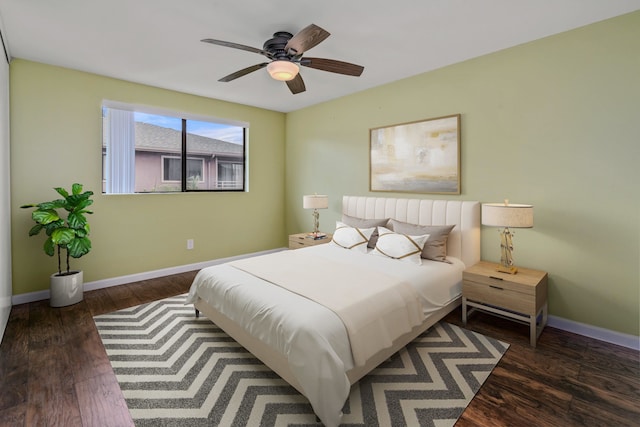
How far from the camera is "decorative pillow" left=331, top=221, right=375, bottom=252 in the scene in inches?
139

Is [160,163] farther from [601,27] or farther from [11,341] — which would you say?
[601,27]

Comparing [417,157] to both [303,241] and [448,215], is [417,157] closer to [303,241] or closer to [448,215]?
[448,215]

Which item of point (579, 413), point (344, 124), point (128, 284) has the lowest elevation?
point (579, 413)

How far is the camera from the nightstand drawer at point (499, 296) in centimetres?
Result: 244

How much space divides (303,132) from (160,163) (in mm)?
2320

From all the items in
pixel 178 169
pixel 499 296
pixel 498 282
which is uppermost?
pixel 178 169

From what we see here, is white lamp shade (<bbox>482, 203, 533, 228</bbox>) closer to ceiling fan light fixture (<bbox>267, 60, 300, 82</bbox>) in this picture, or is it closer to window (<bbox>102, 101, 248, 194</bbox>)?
ceiling fan light fixture (<bbox>267, 60, 300, 82</bbox>)

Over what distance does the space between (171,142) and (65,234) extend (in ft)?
6.16

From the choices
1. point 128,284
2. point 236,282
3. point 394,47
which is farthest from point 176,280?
point 394,47

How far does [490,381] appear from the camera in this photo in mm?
2029

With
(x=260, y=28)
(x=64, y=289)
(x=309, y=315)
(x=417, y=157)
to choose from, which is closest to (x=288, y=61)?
(x=260, y=28)

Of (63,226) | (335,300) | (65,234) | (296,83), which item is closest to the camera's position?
(335,300)

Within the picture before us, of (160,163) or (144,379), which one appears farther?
(160,163)

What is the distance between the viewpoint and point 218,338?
258 centimetres
